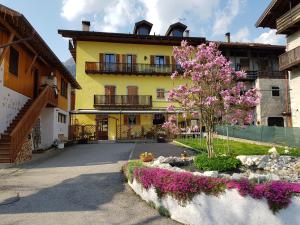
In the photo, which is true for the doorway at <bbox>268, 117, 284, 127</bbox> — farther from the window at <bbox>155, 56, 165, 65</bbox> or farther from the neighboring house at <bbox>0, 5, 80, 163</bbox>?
the neighboring house at <bbox>0, 5, 80, 163</bbox>

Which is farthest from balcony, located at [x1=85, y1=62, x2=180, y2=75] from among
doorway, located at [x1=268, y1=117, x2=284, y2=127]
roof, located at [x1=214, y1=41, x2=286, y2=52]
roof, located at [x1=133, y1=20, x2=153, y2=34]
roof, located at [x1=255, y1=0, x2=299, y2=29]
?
roof, located at [x1=255, y1=0, x2=299, y2=29]

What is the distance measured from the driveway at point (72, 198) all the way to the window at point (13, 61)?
544 cm

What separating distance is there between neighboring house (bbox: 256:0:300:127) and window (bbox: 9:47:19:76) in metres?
16.7

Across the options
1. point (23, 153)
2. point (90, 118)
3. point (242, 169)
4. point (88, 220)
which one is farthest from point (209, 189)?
point (90, 118)

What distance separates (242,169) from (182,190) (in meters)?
4.12

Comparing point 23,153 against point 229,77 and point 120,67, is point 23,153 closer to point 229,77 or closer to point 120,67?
point 229,77

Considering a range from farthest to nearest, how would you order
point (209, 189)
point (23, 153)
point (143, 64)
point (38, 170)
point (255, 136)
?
point (143, 64), point (255, 136), point (23, 153), point (38, 170), point (209, 189)

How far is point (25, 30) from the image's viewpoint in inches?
576

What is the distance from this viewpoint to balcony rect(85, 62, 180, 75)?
32781mm

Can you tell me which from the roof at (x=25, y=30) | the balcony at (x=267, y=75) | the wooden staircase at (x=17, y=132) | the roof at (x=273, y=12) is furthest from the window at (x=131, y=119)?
the wooden staircase at (x=17, y=132)

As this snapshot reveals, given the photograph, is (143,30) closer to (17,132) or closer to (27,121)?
(27,121)

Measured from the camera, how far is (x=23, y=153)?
14531mm

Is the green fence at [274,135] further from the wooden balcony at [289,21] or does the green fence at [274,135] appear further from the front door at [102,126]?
the front door at [102,126]

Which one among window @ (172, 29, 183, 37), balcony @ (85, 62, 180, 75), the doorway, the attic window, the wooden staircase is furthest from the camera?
window @ (172, 29, 183, 37)
